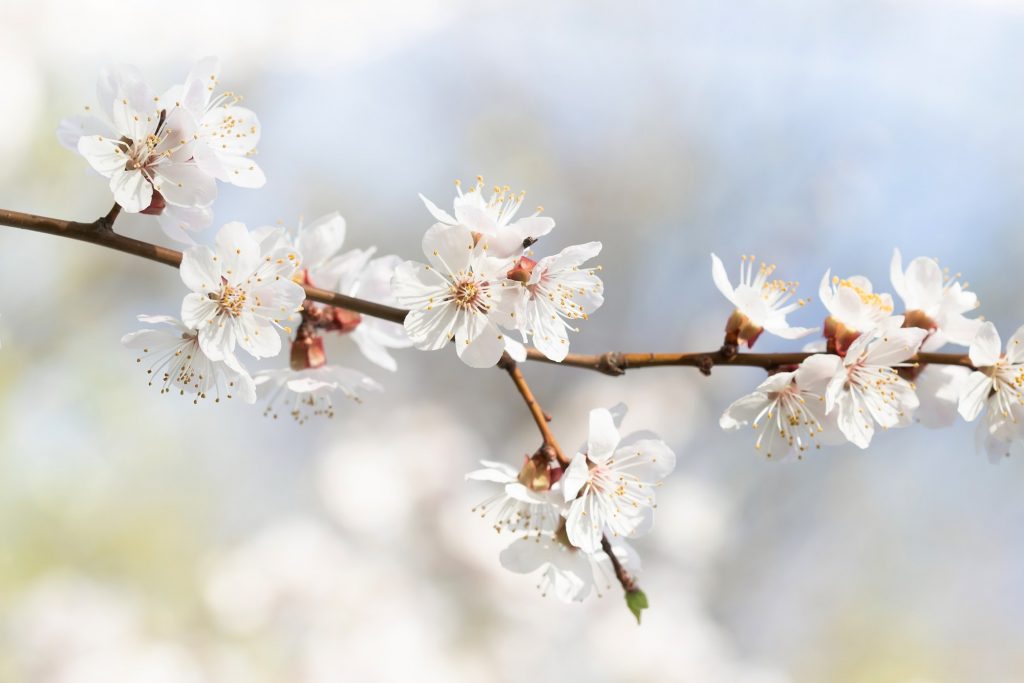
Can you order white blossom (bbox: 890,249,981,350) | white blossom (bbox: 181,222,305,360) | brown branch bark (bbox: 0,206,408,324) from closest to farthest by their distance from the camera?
brown branch bark (bbox: 0,206,408,324)
white blossom (bbox: 181,222,305,360)
white blossom (bbox: 890,249,981,350)

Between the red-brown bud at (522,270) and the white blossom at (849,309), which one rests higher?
the red-brown bud at (522,270)

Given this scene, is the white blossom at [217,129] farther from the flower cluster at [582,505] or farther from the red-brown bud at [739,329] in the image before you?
the red-brown bud at [739,329]

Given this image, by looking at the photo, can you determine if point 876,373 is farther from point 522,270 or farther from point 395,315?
point 395,315

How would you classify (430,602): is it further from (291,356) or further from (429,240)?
(429,240)

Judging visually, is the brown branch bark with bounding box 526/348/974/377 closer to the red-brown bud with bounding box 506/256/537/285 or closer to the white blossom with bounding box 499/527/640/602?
the red-brown bud with bounding box 506/256/537/285

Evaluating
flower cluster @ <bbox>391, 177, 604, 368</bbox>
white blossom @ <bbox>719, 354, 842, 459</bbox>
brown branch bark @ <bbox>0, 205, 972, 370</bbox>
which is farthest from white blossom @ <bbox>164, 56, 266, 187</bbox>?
white blossom @ <bbox>719, 354, 842, 459</bbox>

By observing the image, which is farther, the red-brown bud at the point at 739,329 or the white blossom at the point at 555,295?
the red-brown bud at the point at 739,329

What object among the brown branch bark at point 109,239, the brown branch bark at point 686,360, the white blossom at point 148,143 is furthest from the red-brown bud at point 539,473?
the white blossom at point 148,143
